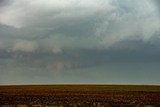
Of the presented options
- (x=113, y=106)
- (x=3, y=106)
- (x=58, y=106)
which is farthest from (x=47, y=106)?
(x=113, y=106)

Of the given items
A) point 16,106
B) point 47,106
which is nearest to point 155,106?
point 47,106

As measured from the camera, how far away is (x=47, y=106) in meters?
39.6

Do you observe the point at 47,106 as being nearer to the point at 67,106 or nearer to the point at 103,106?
the point at 67,106

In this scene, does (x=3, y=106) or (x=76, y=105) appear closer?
(x=3, y=106)

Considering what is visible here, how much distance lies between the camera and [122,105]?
42.1 metres

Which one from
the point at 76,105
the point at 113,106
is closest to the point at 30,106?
the point at 76,105

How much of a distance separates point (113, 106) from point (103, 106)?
158cm

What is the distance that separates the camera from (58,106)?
39594 mm

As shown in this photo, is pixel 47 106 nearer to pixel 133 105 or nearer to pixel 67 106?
pixel 67 106

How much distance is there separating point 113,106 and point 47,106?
22.6 ft

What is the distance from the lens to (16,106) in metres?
39.4

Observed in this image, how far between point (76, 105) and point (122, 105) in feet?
16.0

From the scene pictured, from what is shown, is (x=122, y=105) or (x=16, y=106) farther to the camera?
(x=122, y=105)

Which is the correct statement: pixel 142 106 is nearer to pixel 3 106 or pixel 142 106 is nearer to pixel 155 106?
pixel 155 106
